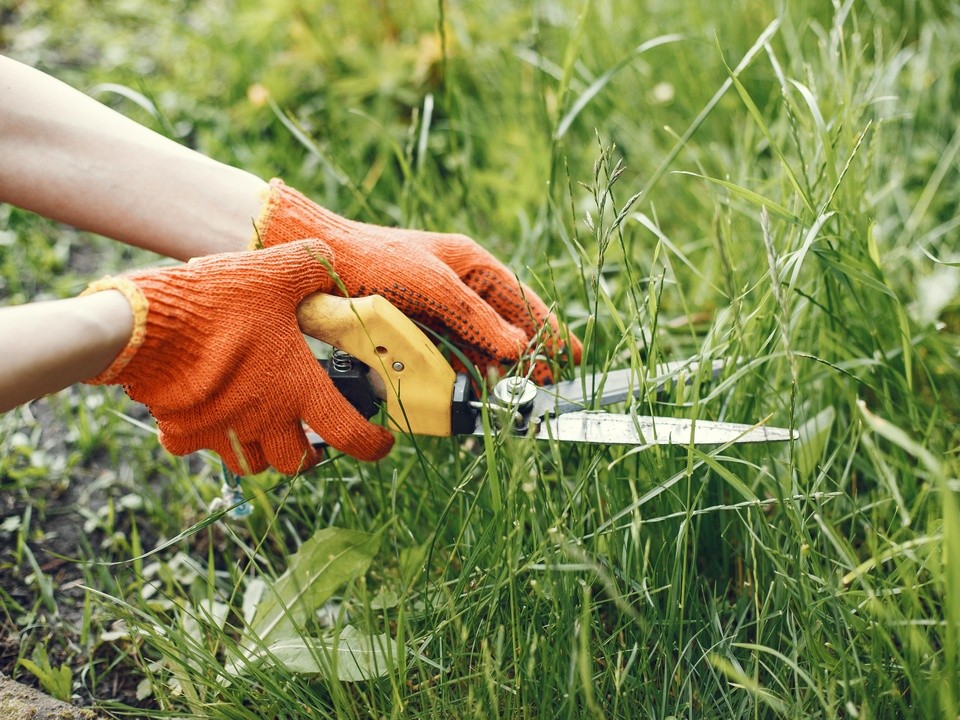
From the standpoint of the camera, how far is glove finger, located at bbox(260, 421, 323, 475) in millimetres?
1409

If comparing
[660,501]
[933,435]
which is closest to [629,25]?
[933,435]

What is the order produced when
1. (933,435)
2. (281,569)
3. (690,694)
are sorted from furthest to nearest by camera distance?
1. (281,569)
2. (933,435)
3. (690,694)

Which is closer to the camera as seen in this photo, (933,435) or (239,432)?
(239,432)

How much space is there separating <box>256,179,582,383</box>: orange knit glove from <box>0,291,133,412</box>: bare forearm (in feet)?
1.26

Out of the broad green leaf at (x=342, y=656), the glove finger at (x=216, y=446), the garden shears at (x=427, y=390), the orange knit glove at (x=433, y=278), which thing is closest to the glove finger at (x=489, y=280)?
the orange knit glove at (x=433, y=278)

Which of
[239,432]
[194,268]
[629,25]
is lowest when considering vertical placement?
[239,432]

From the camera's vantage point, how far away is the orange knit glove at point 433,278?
145 centimetres

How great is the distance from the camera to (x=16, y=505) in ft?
5.75

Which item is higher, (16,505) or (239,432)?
(239,432)

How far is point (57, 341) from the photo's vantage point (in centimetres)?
114

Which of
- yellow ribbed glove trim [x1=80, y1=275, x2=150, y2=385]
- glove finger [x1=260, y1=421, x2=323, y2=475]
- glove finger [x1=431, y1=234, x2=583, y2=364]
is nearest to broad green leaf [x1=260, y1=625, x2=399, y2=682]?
glove finger [x1=260, y1=421, x2=323, y2=475]

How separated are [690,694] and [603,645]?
14 cm

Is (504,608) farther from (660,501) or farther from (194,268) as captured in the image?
(194,268)

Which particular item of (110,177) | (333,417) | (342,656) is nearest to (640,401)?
(333,417)
